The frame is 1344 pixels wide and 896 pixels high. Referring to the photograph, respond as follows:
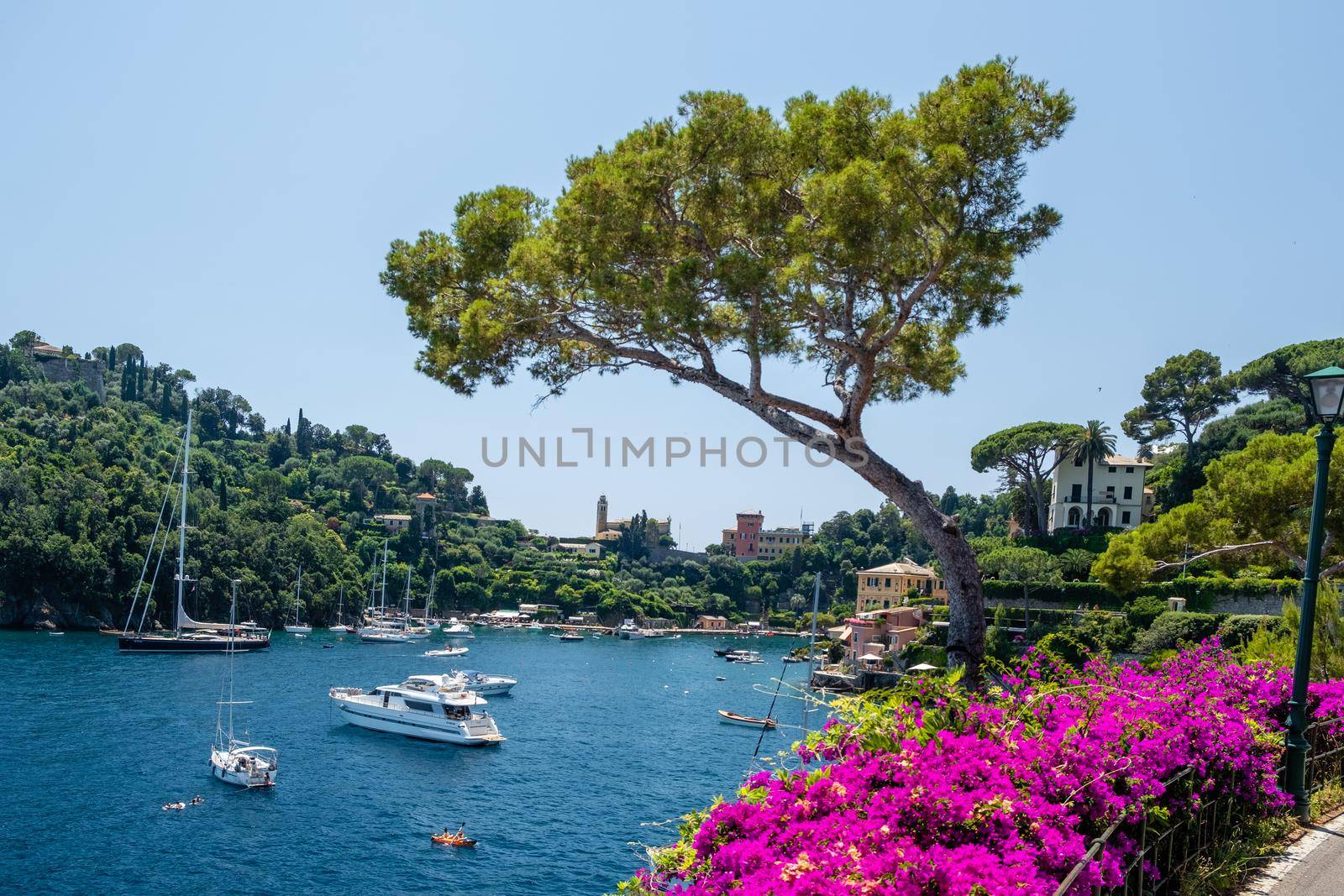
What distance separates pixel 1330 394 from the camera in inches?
245

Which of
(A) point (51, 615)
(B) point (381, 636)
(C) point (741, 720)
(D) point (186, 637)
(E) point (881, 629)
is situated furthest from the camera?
(B) point (381, 636)

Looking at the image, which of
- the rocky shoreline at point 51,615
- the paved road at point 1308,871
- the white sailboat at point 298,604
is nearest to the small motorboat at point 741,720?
the paved road at point 1308,871

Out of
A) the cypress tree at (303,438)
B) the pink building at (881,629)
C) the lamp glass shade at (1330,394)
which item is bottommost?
the pink building at (881,629)

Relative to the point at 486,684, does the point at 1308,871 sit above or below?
above

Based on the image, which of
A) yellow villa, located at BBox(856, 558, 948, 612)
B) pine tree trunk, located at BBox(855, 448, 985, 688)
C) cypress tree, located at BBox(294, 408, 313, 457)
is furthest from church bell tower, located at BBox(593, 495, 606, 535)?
pine tree trunk, located at BBox(855, 448, 985, 688)

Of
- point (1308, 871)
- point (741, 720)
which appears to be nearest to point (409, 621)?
point (741, 720)

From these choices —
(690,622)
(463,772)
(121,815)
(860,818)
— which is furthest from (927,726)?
(690,622)

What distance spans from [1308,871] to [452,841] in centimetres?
1874

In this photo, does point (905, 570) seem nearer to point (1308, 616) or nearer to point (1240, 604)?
point (1240, 604)

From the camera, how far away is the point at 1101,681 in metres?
5.46

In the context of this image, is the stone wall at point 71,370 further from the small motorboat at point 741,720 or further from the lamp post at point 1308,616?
the lamp post at point 1308,616

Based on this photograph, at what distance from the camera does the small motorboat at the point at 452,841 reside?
826 inches

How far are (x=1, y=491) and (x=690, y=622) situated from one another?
195ft

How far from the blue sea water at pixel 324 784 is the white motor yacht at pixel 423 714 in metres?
0.75
